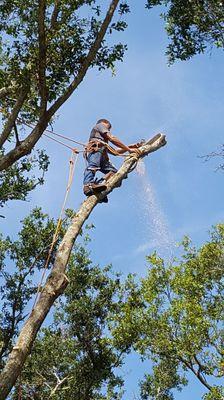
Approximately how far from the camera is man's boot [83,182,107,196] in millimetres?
6250

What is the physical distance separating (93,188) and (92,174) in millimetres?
892

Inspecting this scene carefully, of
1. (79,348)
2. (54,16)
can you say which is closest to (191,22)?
(54,16)

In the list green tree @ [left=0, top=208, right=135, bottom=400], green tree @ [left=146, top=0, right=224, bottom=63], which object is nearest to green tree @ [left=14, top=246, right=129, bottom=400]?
green tree @ [left=0, top=208, right=135, bottom=400]

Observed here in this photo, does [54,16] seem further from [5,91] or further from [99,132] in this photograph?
[99,132]

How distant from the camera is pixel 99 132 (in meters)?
7.50

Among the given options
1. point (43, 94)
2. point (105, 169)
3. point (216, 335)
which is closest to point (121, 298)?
point (216, 335)

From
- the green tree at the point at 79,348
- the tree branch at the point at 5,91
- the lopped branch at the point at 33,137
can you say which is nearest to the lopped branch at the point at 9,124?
the lopped branch at the point at 33,137

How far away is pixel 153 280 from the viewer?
17.7 m

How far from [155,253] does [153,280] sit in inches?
35.6

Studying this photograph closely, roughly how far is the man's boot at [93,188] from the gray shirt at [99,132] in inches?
46.7

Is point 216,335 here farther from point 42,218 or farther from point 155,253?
point 42,218

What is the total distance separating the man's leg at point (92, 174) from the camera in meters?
6.28

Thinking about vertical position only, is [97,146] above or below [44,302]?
above

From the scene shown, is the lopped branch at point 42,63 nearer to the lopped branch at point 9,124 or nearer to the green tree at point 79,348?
the lopped branch at point 9,124
